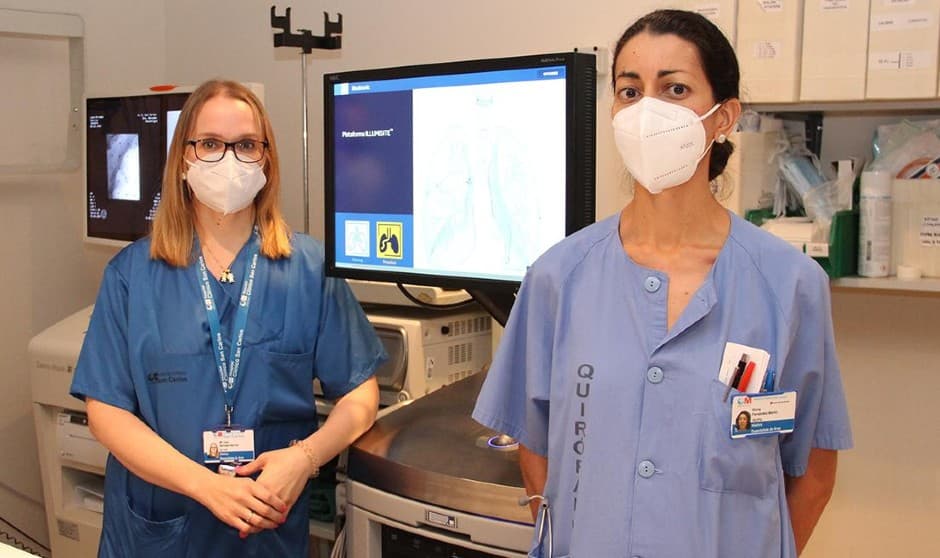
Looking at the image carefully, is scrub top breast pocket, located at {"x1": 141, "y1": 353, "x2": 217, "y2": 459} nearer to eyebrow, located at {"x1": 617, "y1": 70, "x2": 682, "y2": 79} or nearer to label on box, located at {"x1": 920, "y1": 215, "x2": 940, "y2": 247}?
eyebrow, located at {"x1": 617, "y1": 70, "x2": 682, "y2": 79}

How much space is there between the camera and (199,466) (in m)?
1.61

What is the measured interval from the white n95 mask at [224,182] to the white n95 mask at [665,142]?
2.57ft

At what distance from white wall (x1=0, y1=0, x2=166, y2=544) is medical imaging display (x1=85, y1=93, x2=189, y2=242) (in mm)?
194

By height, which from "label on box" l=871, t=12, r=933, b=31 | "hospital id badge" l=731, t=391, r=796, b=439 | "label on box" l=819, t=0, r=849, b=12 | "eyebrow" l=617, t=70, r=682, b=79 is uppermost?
"label on box" l=819, t=0, r=849, b=12

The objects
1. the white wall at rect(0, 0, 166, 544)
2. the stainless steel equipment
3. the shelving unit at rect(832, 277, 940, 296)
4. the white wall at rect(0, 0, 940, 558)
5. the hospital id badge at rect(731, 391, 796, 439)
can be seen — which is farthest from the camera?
the white wall at rect(0, 0, 166, 544)

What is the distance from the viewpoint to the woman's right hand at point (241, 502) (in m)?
1.57

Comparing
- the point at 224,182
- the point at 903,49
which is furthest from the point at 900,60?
the point at 224,182

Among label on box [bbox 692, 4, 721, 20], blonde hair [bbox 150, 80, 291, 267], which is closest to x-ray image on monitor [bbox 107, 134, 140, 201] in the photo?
blonde hair [bbox 150, 80, 291, 267]

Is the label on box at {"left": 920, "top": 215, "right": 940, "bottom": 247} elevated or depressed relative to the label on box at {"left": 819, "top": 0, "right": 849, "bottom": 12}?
depressed

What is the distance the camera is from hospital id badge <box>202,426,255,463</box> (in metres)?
1.66

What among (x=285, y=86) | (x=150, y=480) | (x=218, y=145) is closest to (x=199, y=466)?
(x=150, y=480)

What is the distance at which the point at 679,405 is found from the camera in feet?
3.79

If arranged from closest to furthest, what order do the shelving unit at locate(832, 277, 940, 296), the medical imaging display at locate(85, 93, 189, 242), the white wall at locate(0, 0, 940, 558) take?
the shelving unit at locate(832, 277, 940, 296) → the white wall at locate(0, 0, 940, 558) → the medical imaging display at locate(85, 93, 189, 242)

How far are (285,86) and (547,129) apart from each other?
1570mm
